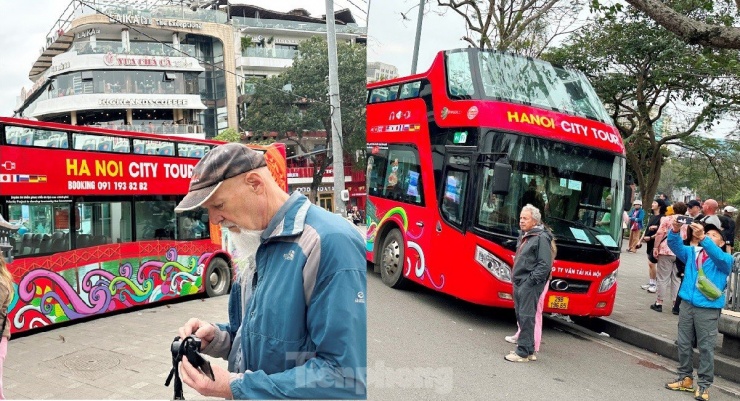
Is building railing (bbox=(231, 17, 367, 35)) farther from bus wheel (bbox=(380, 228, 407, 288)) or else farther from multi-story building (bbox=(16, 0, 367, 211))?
bus wheel (bbox=(380, 228, 407, 288))

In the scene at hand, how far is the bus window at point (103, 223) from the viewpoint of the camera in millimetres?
8117

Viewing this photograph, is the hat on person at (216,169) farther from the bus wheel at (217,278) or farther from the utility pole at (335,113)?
the bus wheel at (217,278)

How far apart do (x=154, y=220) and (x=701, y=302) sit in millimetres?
7556

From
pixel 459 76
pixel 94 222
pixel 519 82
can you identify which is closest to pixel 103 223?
pixel 94 222

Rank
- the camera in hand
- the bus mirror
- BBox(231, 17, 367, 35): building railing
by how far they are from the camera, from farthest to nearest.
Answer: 1. BBox(231, 17, 367, 35): building railing
2. the bus mirror
3. the camera in hand

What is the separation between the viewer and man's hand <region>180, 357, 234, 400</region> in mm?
1625

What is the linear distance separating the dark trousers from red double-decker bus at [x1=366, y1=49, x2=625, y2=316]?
97 cm

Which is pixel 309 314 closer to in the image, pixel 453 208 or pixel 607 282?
pixel 453 208

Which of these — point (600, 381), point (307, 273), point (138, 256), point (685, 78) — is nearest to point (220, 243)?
point (138, 256)

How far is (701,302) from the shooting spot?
5.20 meters

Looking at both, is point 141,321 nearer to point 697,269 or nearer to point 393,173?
point 393,173

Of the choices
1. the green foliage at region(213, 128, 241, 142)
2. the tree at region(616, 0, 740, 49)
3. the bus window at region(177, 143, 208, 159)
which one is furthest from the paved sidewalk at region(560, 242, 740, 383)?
the green foliage at region(213, 128, 241, 142)

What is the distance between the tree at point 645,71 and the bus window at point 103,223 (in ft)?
33.6

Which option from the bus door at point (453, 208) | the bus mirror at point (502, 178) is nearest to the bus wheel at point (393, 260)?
the bus door at point (453, 208)
